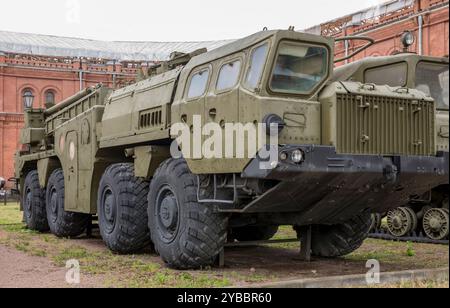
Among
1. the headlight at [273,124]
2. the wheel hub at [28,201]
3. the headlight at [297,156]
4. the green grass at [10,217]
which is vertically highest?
the headlight at [273,124]

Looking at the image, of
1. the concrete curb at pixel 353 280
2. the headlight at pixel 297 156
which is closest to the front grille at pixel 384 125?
the headlight at pixel 297 156

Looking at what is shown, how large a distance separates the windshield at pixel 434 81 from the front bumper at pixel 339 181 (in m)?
1.79

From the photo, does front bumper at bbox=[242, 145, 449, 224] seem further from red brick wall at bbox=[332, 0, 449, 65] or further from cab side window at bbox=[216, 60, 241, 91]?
red brick wall at bbox=[332, 0, 449, 65]

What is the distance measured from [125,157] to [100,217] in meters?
1.06

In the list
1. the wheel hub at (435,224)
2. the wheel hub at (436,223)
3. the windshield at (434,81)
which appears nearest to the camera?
the windshield at (434,81)

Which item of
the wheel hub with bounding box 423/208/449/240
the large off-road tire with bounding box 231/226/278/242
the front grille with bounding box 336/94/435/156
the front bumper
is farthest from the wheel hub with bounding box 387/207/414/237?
the front grille with bounding box 336/94/435/156

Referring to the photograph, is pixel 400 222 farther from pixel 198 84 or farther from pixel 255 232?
pixel 198 84

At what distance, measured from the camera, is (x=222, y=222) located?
26.1 feet

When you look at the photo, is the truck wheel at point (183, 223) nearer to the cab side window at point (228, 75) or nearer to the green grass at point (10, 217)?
the cab side window at point (228, 75)

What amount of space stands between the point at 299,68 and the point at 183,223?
88.8 inches

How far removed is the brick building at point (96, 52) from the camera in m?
25.5

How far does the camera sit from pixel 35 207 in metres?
14.6
